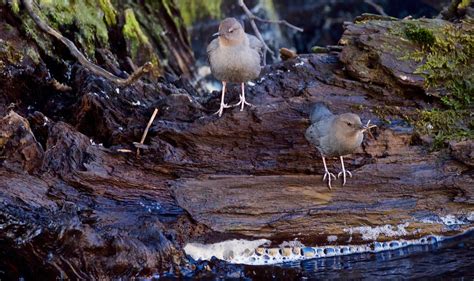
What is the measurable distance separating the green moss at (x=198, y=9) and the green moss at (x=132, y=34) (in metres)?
2.58

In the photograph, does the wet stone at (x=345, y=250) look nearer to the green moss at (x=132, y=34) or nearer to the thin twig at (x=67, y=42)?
the thin twig at (x=67, y=42)

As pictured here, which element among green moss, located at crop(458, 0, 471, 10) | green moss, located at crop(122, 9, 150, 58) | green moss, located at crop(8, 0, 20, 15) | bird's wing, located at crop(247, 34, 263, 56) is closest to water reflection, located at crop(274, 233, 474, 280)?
bird's wing, located at crop(247, 34, 263, 56)

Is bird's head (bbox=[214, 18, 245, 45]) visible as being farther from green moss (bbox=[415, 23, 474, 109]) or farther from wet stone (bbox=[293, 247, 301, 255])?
wet stone (bbox=[293, 247, 301, 255])

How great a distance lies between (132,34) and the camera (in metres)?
7.97

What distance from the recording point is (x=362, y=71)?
6031 millimetres

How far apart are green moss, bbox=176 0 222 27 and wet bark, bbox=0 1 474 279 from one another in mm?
4472

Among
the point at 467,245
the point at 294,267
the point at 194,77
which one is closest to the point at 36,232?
the point at 294,267

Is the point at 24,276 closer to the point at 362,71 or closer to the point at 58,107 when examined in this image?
the point at 58,107

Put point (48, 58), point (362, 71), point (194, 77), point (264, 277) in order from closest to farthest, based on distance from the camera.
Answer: point (264, 277) < point (362, 71) < point (48, 58) < point (194, 77)

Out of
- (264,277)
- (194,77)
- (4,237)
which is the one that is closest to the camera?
(4,237)

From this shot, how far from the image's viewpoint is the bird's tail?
18.6 feet

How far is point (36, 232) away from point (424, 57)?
11.3 ft

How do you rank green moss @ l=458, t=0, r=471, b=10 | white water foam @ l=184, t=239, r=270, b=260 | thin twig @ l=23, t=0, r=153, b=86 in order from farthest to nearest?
green moss @ l=458, t=0, r=471, b=10
thin twig @ l=23, t=0, r=153, b=86
white water foam @ l=184, t=239, r=270, b=260

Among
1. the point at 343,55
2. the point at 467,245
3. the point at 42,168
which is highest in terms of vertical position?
the point at 343,55
